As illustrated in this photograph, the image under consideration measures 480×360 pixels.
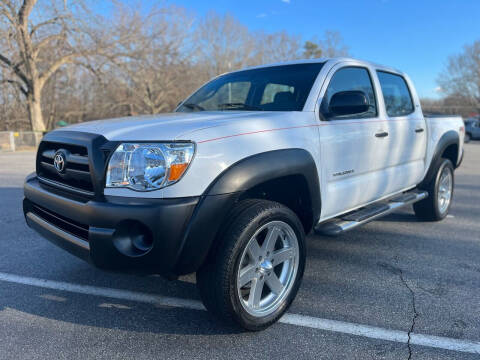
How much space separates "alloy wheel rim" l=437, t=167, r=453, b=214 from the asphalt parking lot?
1095 mm

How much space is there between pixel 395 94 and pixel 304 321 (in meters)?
2.90

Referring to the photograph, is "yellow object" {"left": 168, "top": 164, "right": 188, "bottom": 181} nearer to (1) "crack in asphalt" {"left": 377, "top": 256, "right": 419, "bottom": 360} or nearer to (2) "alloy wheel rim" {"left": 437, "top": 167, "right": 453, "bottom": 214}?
(1) "crack in asphalt" {"left": 377, "top": 256, "right": 419, "bottom": 360}

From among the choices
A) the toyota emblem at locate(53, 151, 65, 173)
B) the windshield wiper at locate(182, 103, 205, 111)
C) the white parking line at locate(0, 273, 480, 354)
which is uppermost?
the windshield wiper at locate(182, 103, 205, 111)

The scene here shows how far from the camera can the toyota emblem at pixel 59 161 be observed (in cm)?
246

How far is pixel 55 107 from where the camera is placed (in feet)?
105

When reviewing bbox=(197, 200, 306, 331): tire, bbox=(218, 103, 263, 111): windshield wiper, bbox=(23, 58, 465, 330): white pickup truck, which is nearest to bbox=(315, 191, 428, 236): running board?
bbox=(23, 58, 465, 330): white pickup truck

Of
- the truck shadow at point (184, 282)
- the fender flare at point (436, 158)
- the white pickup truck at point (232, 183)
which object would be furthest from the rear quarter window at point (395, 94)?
the truck shadow at point (184, 282)

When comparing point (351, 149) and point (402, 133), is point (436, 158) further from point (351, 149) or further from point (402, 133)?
point (351, 149)

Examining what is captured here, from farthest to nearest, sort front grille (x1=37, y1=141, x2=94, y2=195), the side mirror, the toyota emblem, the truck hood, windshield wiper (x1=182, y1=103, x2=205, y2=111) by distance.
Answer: windshield wiper (x1=182, y1=103, x2=205, y2=111)
the side mirror
the toyota emblem
front grille (x1=37, y1=141, x2=94, y2=195)
the truck hood

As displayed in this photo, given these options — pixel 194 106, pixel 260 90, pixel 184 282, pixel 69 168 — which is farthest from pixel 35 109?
pixel 69 168

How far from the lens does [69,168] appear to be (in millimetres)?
2430

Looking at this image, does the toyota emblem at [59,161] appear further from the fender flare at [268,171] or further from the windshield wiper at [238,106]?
the windshield wiper at [238,106]

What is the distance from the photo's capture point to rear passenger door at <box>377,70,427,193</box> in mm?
3887

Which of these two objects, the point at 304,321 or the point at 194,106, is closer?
the point at 304,321
